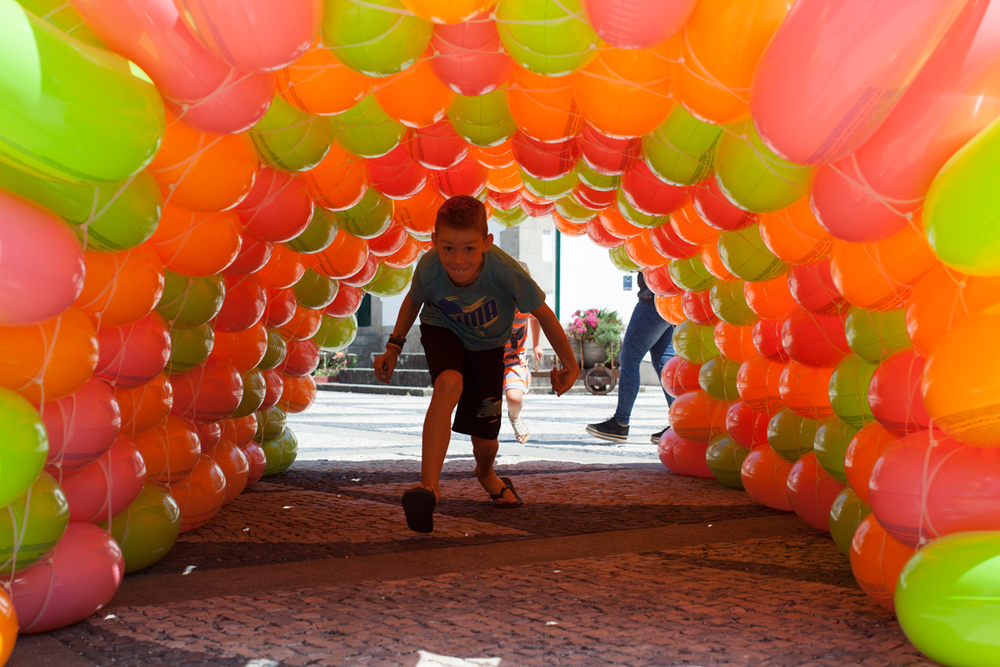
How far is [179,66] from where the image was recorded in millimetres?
1771

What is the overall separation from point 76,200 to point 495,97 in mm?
1507

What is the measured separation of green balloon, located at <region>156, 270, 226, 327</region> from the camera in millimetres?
2580

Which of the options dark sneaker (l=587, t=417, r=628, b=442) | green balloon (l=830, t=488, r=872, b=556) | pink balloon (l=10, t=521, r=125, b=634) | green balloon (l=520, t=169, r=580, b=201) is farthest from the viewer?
dark sneaker (l=587, t=417, r=628, b=442)

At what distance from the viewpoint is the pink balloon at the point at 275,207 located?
9.00 ft

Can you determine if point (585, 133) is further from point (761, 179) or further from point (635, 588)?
point (635, 588)

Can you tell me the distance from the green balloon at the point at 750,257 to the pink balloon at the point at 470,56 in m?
1.07

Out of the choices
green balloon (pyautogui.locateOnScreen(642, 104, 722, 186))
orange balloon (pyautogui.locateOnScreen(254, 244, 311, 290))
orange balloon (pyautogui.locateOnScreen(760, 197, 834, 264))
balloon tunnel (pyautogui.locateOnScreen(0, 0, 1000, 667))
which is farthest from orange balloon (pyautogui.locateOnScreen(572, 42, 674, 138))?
orange balloon (pyautogui.locateOnScreen(254, 244, 311, 290))

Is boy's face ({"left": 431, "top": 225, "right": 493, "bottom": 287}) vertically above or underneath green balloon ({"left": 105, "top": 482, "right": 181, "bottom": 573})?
above

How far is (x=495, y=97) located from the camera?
9.37 ft

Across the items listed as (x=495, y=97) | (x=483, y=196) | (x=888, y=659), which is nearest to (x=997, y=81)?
(x=888, y=659)

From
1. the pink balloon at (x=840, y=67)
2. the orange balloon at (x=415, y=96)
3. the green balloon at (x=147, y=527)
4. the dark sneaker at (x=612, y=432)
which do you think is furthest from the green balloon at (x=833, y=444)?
the dark sneaker at (x=612, y=432)

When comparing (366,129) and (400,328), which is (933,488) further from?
(366,129)

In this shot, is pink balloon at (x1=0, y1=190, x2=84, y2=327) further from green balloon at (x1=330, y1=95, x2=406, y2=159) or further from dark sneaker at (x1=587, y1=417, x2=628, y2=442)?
dark sneaker at (x1=587, y1=417, x2=628, y2=442)

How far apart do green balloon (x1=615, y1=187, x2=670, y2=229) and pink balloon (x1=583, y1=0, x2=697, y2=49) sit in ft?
5.68
